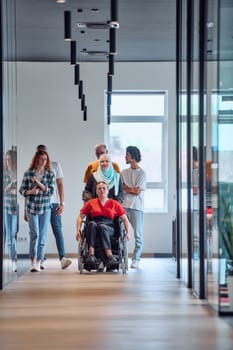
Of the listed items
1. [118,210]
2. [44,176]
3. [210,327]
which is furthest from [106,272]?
[210,327]

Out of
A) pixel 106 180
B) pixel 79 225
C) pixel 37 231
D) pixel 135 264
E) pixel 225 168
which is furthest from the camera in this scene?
pixel 135 264

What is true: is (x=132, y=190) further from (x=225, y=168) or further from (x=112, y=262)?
(x=225, y=168)

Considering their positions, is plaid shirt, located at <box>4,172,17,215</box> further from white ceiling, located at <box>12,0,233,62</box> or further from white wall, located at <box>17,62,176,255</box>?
white wall, located at <box>17,62,176,255</box>

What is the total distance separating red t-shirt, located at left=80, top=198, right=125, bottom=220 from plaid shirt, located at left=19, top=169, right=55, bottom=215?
458mm

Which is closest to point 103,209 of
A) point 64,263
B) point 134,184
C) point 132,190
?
point 132,190

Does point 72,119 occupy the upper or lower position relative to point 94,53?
lower

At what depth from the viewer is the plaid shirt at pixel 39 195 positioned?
8.12 meters

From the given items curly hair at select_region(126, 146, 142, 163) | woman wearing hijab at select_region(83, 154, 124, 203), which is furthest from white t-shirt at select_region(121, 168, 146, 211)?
woman wearing hijab at select_region(83, 154, 124, 203)

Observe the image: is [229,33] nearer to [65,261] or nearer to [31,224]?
[31,224]

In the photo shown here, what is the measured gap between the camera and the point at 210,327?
4391mm

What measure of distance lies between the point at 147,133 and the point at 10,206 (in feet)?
15.2

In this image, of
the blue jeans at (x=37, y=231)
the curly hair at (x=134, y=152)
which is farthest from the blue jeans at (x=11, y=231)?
the curly hair at (x=134, y=152)

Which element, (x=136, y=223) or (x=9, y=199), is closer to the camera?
(x=9, y=199)

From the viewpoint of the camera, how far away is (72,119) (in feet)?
36.6
